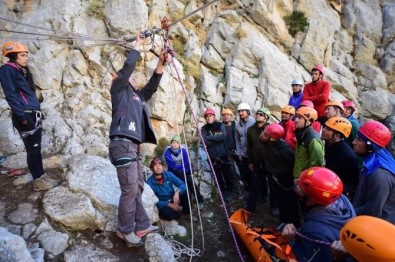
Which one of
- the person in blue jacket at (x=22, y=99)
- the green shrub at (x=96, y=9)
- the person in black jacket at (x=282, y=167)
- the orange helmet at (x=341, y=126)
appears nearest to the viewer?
the orange helmet at (x=341, y=126)

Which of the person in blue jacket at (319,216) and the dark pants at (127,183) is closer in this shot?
the person in blue jacket at (319,216)

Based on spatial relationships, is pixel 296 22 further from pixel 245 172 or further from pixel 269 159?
pixel 269 159

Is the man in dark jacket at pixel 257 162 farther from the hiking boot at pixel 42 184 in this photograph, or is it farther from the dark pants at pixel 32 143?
the dark pants at pixel 32 143

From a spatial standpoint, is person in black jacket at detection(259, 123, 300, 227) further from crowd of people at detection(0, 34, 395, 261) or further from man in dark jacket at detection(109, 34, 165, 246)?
man in dark jacket at detection(109, 34, 165, 246)

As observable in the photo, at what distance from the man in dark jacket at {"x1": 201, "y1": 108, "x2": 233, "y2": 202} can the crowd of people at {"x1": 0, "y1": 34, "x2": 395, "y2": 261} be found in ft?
0.09

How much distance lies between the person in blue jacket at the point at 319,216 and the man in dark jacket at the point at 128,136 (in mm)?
2600

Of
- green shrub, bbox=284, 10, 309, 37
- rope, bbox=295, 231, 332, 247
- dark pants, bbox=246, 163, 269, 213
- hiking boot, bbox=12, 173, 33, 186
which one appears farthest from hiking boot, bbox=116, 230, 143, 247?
green shrub, bbox=284, 10, 309, 37

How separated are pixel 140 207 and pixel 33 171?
8.22 ft

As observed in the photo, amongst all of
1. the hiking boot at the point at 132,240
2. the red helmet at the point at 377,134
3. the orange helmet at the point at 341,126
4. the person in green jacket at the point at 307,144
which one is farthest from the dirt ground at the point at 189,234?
the red helmet at the point at 377,134

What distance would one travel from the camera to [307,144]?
18.0 feet

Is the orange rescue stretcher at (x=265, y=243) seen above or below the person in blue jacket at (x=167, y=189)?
below

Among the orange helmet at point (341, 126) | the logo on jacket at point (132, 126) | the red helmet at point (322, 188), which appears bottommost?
the red helmet at point (322, 188)

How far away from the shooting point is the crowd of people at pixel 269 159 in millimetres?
2855

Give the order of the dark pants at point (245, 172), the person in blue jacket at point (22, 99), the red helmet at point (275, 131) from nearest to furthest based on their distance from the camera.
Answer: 1. the person in blue jacket at point (22, 99)
2. the red helmet at point (275, 131)
3. the dark pants at point (245, 172)
